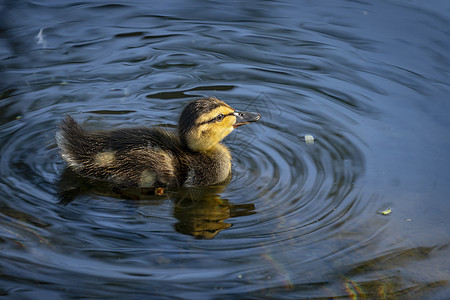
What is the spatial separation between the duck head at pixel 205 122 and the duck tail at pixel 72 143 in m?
0.82

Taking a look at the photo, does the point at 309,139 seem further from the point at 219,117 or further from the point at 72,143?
the point at 72,143

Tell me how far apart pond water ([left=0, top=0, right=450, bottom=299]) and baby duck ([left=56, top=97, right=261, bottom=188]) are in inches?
5.8

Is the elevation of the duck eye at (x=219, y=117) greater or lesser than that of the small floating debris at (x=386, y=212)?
greater

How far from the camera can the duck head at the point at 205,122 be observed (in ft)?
16.2

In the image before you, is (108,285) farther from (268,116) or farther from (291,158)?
(268,116)

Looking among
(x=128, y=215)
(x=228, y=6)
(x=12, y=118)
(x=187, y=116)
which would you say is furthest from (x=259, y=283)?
(x=228, y=6)

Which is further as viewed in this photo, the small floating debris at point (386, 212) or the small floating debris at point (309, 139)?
the small floating debris at point (309, 139)

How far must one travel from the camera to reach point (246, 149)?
18.1 feet

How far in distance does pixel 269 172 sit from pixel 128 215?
1.29 m

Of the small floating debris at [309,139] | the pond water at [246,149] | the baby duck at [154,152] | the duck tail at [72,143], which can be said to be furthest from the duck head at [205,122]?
the duck tail at [72,143]

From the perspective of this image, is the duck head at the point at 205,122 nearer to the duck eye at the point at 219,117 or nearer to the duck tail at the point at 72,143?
the duck eye at the point at 219,117

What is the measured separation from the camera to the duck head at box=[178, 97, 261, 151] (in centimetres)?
494

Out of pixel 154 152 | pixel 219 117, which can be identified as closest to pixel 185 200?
pixel 154 152

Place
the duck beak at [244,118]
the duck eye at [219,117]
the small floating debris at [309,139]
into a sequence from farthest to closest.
Result: 1. the small floating debris at [309,139]
2. the duck beak at [244,118]
3. the duck eye at [219,117]
